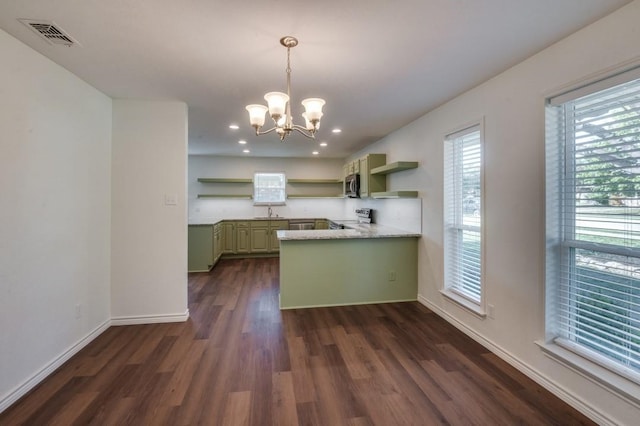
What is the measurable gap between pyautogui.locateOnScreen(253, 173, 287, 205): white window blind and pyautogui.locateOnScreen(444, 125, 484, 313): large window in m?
4.66

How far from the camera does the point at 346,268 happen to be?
3.70m

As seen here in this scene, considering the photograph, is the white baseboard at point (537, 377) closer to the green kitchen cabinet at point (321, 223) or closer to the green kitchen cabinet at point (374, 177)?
the green kitchen cabinet at point (374, 177)

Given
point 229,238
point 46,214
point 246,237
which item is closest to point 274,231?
point 246,237

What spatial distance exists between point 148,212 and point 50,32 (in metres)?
1.73

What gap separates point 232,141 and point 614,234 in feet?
Answer: 16.6

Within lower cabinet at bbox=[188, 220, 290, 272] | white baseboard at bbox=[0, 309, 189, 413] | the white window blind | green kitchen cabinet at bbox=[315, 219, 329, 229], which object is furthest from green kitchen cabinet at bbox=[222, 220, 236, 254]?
white baseboard at bbox=[0, 309, 189, 413]

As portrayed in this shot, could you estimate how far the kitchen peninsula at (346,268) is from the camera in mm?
3562

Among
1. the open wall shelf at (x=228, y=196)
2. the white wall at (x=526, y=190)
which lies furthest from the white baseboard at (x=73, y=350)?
the open wall shelf at (x=228, y=196)

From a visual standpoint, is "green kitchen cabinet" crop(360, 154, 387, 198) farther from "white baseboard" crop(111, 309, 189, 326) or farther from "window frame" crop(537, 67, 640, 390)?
"white baseboard" crop(111, 309, 189, 326)

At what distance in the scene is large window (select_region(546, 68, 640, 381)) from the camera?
1.64 meters

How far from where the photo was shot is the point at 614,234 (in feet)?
5.64

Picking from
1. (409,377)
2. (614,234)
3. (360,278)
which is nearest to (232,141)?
(360,278)

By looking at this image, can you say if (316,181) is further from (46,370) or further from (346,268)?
(46,370)

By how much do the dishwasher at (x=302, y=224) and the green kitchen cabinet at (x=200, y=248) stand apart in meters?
2.05
